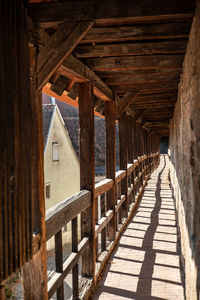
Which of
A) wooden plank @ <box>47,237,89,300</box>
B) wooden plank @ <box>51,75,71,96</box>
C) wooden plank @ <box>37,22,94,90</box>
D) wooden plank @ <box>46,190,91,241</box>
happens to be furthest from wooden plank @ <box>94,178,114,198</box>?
wooden plank @ <box>37,22,94,90</box>

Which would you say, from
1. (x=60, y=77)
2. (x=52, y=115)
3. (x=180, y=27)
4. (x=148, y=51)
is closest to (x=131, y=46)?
(x=148, y=51)

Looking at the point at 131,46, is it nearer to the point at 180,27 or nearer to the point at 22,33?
the point at 180,27

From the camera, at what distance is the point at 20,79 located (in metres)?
1.91

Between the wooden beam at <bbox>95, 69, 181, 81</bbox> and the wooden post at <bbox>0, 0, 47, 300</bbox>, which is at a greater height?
the wooden beam at <bbox>95, 69, 181, 81</bbox>

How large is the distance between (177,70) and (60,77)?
5.54 feet

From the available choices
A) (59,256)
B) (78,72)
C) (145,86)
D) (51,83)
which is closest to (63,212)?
(59,256)

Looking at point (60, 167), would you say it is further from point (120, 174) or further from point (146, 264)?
point (146, 264)

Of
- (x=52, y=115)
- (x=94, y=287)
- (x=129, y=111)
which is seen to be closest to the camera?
(x=94, y=287)

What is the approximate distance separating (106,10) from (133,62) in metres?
1.66

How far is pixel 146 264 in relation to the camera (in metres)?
4.97

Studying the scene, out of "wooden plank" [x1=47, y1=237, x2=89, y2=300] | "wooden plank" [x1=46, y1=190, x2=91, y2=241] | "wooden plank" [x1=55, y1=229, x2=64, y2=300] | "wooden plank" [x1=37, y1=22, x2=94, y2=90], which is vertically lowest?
"wooden plank" [x1=47, y1=237, x2=89, y2=300]

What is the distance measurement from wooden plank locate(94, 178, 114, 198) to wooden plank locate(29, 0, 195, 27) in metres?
2.57

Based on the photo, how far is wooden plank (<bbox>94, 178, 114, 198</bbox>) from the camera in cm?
462

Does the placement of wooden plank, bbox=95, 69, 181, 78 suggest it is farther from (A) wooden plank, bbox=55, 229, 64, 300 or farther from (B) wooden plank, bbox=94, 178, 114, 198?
(A) wooden plank, bbox=55, 229, 64, 300
